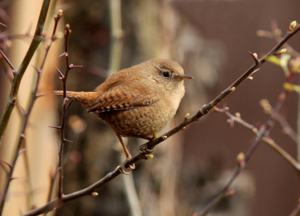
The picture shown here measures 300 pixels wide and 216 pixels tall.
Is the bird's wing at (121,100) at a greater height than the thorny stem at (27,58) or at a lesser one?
lesser

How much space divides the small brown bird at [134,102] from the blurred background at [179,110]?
150 cm

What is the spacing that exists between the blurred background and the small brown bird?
4.93 feet

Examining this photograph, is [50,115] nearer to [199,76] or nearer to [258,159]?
[199,76]

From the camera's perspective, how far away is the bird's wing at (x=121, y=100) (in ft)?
7.08

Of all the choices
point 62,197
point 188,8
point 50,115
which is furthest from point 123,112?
point 188,8

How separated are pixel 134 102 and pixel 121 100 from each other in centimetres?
7

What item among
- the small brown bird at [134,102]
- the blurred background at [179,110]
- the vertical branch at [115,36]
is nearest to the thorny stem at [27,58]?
the small brown bird at [134,102]

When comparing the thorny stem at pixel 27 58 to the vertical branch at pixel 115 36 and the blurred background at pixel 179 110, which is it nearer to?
the vertical branch at pixel 115 36

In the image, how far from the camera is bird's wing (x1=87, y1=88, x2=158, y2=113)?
7.08 feet

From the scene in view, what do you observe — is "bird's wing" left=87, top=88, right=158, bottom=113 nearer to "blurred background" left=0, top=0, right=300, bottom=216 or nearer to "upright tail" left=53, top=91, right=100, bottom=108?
"upright tail" left=53, top=91, right=100, bottom=108

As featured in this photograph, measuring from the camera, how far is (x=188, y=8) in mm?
4762

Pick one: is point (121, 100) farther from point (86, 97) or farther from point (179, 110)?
point (179, 110)

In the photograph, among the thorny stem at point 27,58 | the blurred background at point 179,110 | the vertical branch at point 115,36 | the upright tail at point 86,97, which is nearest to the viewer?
the thorny stem at point 27,58

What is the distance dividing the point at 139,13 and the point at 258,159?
230 cm
